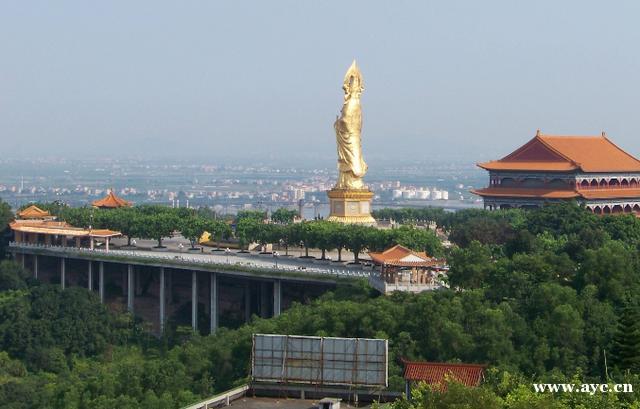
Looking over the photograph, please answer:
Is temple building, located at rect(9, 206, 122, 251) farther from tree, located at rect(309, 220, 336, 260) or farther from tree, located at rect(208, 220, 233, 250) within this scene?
tree, located at rect(309, 220, 336, 260)

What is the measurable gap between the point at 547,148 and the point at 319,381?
159 feet

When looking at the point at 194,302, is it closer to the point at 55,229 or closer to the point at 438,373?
the point at 55,229

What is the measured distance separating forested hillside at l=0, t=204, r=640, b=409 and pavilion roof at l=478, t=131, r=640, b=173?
19.8m

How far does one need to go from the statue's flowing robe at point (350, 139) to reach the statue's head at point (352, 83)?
34cm

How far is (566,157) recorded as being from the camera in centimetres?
7731

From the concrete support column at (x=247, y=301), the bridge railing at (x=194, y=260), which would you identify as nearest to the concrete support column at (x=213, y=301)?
the bridge railing at (x=194, y=260)

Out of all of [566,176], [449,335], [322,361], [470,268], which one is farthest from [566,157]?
[322,361]

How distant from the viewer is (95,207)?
84.4m

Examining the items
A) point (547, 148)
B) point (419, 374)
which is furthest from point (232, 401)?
point (547, 148)

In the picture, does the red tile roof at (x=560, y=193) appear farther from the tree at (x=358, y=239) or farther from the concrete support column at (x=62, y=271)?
the concrete support column at (x=62, y=271)

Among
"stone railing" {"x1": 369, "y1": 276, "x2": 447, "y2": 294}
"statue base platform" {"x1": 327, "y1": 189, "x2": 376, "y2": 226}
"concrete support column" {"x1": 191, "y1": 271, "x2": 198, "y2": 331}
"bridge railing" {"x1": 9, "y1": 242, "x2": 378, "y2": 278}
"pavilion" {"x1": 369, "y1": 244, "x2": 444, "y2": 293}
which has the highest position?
"statue base platform" {"x1": 327, "y1": 189, "x2": 376, "y2": 226}

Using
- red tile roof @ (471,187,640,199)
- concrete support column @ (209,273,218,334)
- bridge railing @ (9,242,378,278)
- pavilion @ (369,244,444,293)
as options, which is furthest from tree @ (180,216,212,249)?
pavilion @ (369,244,444,293)

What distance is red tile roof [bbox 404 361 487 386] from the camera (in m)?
30.7

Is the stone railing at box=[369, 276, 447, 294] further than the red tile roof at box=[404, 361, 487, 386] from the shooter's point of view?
Yes
